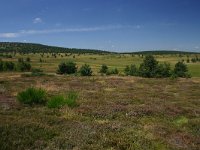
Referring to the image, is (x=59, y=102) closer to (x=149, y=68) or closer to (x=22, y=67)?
(x=149, y=68)

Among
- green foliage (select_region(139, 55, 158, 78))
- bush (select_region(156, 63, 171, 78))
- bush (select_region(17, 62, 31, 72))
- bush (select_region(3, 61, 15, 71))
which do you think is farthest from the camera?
bush (select_region(17, 62, 31, 72))

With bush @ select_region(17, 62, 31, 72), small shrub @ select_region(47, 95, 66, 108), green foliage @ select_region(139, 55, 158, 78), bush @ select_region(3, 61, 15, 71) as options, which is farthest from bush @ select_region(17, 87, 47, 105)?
bush @ select_region(17, 62, 31, 72)

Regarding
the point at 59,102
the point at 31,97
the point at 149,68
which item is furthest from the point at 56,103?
the point at 149,68

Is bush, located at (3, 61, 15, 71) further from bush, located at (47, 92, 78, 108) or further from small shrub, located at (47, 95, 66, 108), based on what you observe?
small shrub, located at (47, 95, 66, 108)

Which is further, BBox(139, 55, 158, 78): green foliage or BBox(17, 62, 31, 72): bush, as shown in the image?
BBox(17, 62, 31, 72): bush

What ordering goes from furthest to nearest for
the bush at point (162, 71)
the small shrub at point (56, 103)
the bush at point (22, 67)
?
1. the bush at point (22, 67)
2. the bush at point (162, 71)
3. the small shrub at point (56, 103)

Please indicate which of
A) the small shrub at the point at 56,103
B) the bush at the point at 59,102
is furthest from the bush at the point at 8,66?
the small shrub at the point at 56,103

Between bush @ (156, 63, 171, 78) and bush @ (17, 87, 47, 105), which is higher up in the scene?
bush @ (17, 87, 47, 105)

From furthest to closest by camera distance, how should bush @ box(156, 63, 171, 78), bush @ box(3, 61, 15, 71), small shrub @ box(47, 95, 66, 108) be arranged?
1. bush @ box(3, 61, 15, 71)
2. bush @ box(156, 63, 171, 78)
3. small shrub @ box(47, 95, 66, 108)

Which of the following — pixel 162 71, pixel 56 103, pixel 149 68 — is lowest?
pixel 162 71

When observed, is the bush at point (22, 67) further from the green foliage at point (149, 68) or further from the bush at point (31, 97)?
the bush at point (31, 97)

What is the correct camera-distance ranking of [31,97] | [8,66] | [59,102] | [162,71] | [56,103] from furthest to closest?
1. [8,66]
2. [162,71]
3. [31,97]
4. [59,102]
5. [56,103]

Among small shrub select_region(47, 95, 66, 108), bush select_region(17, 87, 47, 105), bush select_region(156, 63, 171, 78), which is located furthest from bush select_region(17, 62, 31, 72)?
small shrub select_region(47, 95, 66, 108)

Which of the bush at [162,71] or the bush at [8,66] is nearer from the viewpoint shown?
the bush at [162,71]
